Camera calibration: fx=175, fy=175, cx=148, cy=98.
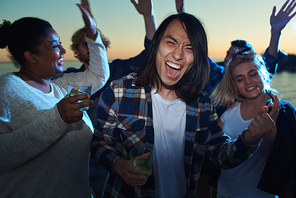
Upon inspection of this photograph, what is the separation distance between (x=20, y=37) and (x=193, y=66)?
1481 mm

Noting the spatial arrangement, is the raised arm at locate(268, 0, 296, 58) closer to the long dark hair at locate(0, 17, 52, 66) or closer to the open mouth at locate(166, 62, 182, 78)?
the open mouth at locate(166, 62, 182, 78)

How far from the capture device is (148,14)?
8.55 ft

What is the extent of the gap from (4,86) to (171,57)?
1184mm

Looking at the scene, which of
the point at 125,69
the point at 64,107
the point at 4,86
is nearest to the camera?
the point at 64,107

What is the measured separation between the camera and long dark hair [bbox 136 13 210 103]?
4.66ft

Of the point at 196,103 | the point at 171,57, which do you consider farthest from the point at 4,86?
the point at 196,103

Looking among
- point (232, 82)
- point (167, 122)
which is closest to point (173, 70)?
point (167, 122)

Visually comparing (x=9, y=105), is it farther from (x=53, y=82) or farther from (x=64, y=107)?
(x=53, y=82)

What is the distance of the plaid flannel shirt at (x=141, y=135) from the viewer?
1.35 metres

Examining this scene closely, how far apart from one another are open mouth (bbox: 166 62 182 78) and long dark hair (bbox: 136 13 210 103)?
0.16 meters

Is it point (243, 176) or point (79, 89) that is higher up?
point (79, 89)

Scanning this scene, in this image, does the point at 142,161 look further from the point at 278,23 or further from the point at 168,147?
the point at 278,23

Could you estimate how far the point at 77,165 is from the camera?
1.41m

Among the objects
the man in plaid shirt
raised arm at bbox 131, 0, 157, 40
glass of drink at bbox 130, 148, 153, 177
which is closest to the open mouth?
the man in plaid shirt
